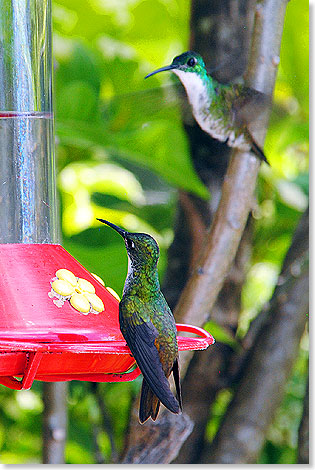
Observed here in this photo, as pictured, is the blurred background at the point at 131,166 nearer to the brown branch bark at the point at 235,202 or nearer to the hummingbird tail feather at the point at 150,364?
the brown branch bark at the point at 235,202

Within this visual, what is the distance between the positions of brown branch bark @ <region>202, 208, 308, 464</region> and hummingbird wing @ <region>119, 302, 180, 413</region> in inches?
50.2

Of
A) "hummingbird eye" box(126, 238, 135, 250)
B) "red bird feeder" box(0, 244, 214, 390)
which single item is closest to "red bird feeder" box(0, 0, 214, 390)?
"red bird feeder" box(0, 244, 214, 390)

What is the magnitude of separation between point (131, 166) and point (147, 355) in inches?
61.9

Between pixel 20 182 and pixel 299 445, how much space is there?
1.50 meters

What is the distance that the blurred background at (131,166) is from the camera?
2.48 meters

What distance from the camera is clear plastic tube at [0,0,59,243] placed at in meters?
1.76

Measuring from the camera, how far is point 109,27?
3334 millimetres

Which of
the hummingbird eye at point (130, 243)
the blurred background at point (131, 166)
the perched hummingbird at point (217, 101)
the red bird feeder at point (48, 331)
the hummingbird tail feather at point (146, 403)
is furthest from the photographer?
the blurred background at point (131, 166)

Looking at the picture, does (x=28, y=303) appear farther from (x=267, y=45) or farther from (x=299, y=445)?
(x=299, y=445)

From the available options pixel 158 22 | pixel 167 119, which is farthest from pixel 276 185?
pixel 158 22

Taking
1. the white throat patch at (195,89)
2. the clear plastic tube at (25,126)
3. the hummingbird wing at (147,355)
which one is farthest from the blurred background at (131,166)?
the hummingbird wing at (147,355)

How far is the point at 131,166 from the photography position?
281 cm

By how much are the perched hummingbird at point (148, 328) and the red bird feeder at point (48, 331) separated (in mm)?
34

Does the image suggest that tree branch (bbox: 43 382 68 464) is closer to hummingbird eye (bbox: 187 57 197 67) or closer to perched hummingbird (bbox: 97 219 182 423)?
perched hummingbird (bbox: 97 219 182 423)
